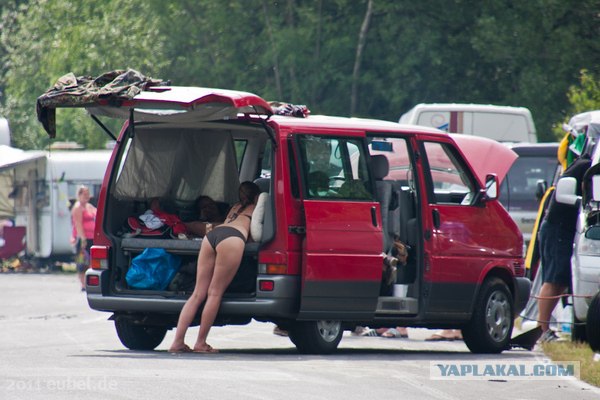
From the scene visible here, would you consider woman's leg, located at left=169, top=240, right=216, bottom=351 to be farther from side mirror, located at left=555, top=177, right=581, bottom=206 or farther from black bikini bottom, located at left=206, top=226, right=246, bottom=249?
side mirror, located at left=555, top=177, right=581, bottom=206

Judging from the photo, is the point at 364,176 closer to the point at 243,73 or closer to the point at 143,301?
the point at 143,301

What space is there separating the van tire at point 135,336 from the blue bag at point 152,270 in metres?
0.51

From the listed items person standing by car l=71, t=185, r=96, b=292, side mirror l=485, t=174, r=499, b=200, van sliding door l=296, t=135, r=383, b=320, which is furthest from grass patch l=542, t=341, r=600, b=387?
person standing by car l=71, t=185, r=96, b=292

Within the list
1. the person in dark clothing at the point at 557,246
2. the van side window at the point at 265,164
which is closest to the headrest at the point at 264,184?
the van side window at the point at 265,164

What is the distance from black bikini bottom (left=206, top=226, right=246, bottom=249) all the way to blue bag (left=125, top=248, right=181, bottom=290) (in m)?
0.53

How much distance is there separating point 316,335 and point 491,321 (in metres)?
2.10

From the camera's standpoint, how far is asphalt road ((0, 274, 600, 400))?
30.7 feet

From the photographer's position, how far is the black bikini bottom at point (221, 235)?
12.0 metres

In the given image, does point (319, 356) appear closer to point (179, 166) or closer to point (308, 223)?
point (308, 223)

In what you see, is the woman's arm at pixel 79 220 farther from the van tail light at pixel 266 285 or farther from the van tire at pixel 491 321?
the van tail light at pixel 266 285

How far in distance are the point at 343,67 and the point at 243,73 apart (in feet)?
8.81

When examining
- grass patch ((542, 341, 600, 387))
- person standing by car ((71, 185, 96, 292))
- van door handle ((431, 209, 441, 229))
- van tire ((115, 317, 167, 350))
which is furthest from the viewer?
person standing by car ((71, 185, 96, 292))

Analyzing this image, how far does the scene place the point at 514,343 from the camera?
547 inches

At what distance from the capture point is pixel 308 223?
39.1 ft
